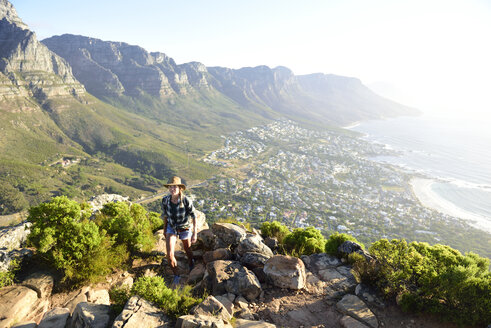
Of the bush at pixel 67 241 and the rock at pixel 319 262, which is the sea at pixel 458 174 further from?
the bush at pixel 67 241

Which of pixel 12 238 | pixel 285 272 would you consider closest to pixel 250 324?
pixel 285 272

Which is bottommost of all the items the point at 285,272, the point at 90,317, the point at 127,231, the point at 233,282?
the point at 233,282

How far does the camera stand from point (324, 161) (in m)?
155

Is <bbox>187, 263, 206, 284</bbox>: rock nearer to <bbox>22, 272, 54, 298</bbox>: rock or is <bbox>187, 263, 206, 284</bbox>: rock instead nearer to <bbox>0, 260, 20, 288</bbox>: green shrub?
<bbox>22, 272, 54, 298</bbox>: rock

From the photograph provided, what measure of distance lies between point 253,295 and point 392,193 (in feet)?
404

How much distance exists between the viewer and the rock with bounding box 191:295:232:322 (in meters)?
5.25

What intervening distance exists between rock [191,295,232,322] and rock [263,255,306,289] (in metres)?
2.62

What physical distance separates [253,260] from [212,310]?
3314mm

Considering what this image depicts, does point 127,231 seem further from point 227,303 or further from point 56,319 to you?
point 227,303

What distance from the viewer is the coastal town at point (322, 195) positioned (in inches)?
2982

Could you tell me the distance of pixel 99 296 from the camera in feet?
21.3

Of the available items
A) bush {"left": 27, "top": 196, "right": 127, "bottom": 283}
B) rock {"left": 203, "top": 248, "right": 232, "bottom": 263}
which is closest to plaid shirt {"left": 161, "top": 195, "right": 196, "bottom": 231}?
rock {"left": 203, "top": 248, "right": 232, "bottom": 263}

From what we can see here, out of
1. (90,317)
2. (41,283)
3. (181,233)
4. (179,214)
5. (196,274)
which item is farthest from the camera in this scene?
(196,274)

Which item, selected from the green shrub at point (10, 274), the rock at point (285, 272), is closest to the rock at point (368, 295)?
the rock at point (285, 272)
